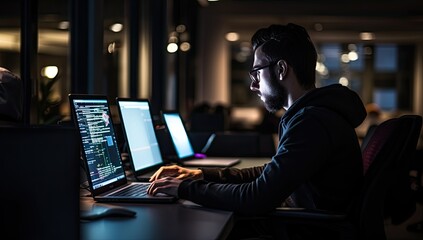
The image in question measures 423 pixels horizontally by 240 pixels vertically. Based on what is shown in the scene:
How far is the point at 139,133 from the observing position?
2.89m

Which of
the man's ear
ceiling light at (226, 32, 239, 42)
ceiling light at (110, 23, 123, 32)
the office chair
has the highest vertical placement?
ceiling light at (226, 32, 239, 42)

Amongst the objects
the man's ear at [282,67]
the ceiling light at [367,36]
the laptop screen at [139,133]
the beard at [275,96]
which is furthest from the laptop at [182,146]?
the ceiling light at [367,36]

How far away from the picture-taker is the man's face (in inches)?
89.8

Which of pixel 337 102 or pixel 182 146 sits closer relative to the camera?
pixel 337 102

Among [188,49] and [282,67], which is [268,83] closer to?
[282,67]

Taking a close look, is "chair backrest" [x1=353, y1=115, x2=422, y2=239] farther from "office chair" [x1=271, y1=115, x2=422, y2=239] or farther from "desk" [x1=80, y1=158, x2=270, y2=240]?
"desk" [x1=80, y1=158, x2=270, y2=240]

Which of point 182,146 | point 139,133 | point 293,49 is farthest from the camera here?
point 182,146

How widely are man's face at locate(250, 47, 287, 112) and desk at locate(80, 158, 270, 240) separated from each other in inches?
19.8

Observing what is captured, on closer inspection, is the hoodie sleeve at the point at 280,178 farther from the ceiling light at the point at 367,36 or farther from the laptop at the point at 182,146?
the ceiling light at the point at 367,36

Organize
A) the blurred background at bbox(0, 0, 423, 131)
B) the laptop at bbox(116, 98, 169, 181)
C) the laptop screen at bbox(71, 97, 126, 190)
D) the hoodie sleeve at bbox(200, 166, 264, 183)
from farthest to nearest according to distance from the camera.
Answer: the blurred background at bbox(0, 0, 423, 131) < the laptop at bbox(116, 98, 169, 181) < the hoodie sleeve at bbox(200, 166, 264, 183) < the laptop screen at bbox(71, 97, 126, 190)

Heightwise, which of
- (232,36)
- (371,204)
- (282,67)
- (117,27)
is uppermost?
(232,36)

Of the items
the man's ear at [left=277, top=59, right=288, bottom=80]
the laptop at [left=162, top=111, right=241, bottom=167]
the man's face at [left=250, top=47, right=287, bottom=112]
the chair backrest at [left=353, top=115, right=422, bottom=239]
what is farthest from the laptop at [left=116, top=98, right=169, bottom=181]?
the chair backrest at [left=353, top=115, right=422, bottom=239]

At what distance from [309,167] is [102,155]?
2.57 feet

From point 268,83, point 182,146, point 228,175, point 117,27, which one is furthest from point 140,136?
point 117,27
